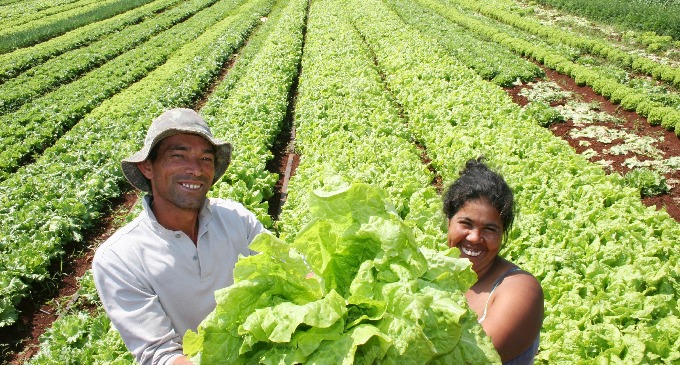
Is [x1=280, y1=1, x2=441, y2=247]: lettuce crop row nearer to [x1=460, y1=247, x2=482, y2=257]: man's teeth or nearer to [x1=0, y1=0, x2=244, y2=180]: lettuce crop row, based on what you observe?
[x1=460, y1=247, x2=482, y2=257]: man's teeth

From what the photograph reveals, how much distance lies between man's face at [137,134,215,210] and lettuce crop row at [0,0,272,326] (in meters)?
5.45

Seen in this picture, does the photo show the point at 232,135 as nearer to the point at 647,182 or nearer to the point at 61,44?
the point at 647,182

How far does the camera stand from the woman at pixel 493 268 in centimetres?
262

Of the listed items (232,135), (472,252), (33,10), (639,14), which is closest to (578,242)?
(472,252)

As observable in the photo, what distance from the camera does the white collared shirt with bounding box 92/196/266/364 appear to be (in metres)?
2.61

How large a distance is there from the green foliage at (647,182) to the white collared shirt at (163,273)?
348 inches

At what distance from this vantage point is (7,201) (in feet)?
30.7

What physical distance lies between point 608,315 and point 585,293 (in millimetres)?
414

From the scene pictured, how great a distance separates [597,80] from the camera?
15.7 meters

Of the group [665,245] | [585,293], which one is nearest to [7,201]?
[585,293]

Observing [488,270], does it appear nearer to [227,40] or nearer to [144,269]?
[144,269]

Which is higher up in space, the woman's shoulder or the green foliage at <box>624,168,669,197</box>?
the woman's shoulder

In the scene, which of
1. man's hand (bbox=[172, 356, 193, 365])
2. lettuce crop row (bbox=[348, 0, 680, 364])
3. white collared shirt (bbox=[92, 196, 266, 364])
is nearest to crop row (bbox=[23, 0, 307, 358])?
white collared shirt (bbox=[92, 196, 266, 364])

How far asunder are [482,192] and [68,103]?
17.4 meters
